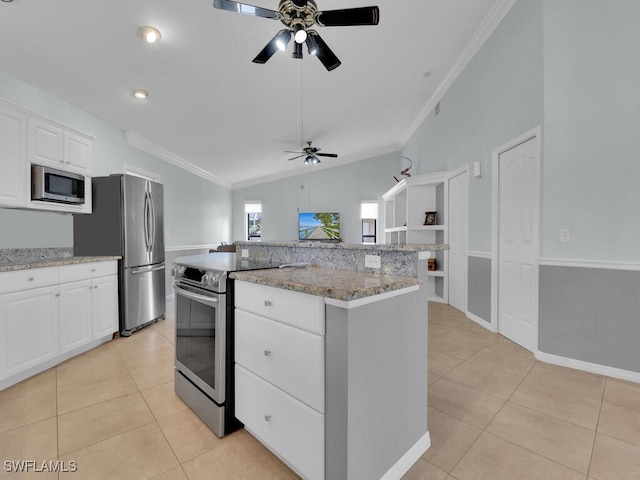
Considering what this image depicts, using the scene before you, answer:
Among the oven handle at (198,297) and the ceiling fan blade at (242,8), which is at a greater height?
the ceiling fan blade at (242,8)

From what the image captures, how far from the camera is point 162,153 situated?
5.15 metres

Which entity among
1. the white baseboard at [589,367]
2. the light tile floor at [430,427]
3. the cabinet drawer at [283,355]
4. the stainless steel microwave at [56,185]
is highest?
the stainless steel microwave at [56,185]

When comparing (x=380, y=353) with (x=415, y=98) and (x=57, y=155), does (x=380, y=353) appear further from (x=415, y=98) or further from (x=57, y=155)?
(x=415, y=98)

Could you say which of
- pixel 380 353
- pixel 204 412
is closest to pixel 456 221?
pixel 380 353

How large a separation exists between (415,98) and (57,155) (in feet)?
16.5

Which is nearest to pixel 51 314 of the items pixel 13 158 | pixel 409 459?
pixel 13 158

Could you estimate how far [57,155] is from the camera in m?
2.76

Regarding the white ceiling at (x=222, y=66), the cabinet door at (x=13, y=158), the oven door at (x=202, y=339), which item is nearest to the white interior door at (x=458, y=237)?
the white ceiling at (x=222, y=66)

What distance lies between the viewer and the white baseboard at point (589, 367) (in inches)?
88.6

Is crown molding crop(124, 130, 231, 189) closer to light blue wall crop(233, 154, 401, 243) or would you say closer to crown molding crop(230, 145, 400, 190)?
crown molding crop(230, 145, 400, 190)

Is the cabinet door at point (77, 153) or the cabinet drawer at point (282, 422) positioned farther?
the cabinet door at point (77, 153)

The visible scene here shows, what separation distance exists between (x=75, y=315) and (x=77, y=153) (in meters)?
1.64

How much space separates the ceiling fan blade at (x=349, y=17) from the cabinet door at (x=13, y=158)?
101 inches

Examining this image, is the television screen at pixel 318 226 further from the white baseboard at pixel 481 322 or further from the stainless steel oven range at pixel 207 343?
the stainless steel oven range at pixel 207 343
